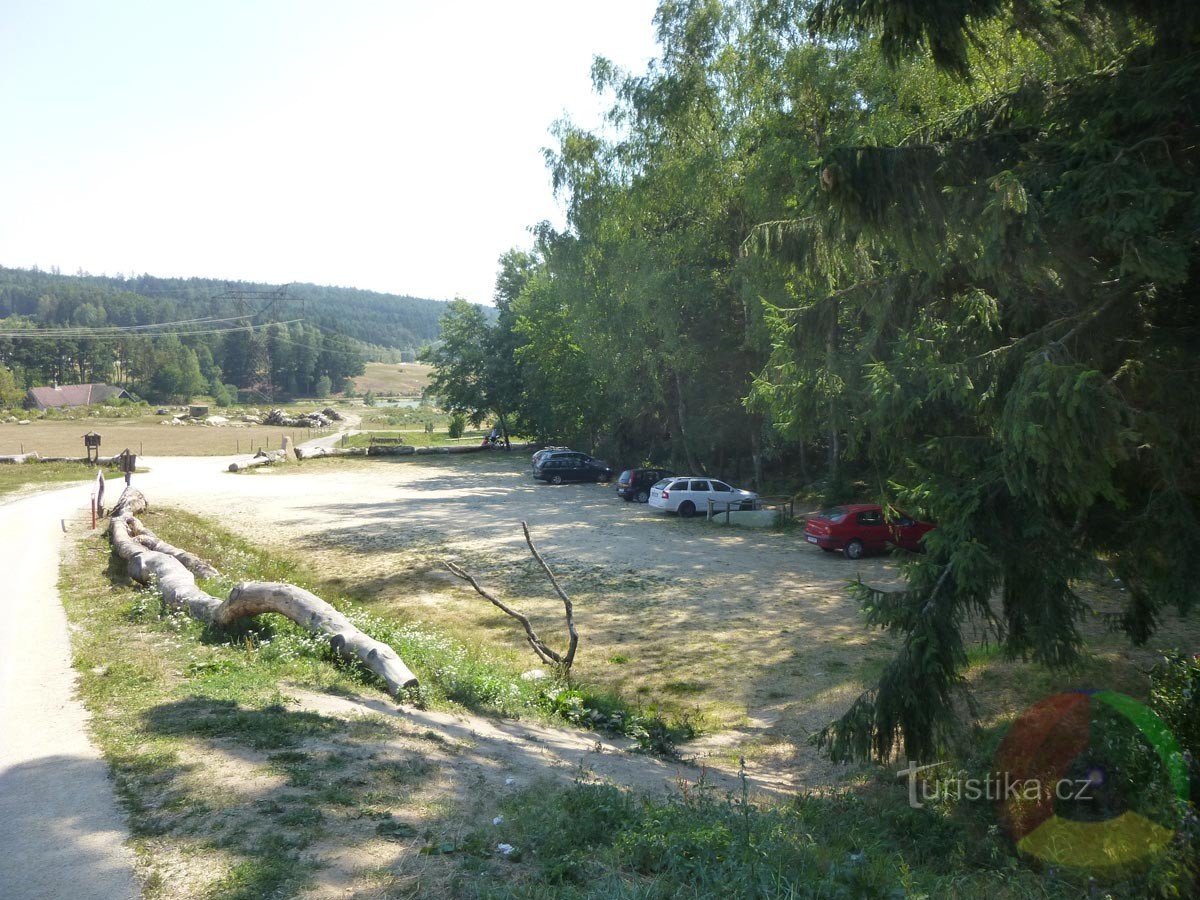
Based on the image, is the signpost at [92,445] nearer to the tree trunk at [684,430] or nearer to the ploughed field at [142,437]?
the ploughed field at [142,437]


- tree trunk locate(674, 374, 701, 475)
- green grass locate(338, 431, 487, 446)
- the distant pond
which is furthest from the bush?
the distant pond

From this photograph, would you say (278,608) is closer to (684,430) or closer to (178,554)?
(178,554)

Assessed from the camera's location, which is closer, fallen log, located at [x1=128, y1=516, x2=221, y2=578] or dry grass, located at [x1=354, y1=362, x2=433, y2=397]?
fallen log, located at [x1=128, y1=516, x2=221, y2=578]

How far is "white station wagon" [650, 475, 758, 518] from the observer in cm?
2874

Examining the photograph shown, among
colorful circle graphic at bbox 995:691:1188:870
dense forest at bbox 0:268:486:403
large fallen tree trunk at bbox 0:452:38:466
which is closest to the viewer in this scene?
colorful circle graphic at bbox 995:691:1188:870

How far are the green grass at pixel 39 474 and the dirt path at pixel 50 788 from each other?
96.6ft

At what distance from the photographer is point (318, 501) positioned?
3212 centimetres

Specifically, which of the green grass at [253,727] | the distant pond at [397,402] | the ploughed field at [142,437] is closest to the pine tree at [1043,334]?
the green grass at [253,727]

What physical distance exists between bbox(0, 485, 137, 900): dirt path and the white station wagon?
2061 centimetres

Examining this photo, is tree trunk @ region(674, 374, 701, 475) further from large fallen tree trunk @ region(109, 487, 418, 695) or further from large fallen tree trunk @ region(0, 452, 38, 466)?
large fallen tree trunk @ region(0, 452, 38, 466)

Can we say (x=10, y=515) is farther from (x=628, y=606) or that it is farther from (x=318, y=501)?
(x=628, y=606)

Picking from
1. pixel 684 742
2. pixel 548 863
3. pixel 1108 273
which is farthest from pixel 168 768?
pixel 1108 273

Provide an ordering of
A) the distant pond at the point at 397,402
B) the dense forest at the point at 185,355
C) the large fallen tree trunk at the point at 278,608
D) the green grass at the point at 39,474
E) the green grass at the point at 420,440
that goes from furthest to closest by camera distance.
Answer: the distant pond at the point at 397,402
the dense forest at the point at 185,355
the green grass at the point at 420,440
the green grass at the point at 39,474
the large fallen tree trunk at the point at 278,608

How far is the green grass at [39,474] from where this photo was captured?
3567cm
